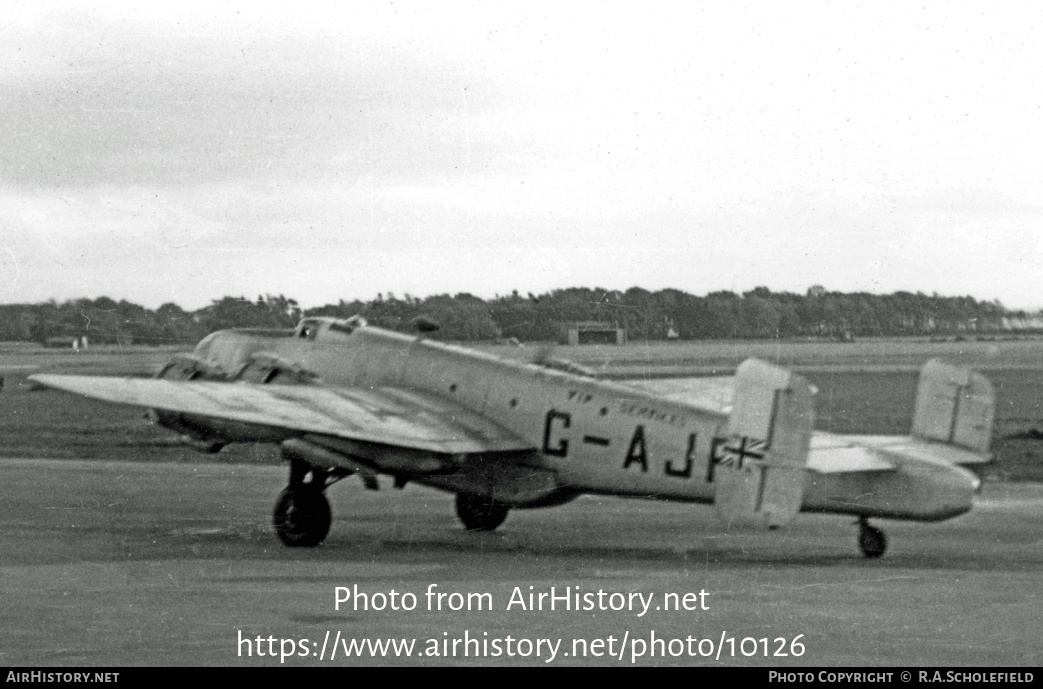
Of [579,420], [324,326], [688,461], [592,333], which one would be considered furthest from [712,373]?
[324,326]

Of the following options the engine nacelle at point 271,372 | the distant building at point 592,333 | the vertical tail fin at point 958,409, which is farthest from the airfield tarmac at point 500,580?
the distant building at point 592,333

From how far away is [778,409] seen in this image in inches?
456

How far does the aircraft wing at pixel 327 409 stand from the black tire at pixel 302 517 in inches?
40.7

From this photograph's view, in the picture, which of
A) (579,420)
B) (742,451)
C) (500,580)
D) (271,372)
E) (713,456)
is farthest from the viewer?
(271,372)

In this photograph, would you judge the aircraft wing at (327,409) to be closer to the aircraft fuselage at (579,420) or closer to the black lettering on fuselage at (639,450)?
→ the aircraft fuselage at (579,420)

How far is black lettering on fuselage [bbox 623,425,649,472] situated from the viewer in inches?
542

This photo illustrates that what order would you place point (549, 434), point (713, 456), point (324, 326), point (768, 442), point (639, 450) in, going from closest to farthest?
point (768, 442) → point (713, 456) → point (639, 450) → point (549, 434) → point (324, 326)

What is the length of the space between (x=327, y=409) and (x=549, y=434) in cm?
256

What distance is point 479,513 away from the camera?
16.2 m

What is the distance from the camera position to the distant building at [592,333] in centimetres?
1445

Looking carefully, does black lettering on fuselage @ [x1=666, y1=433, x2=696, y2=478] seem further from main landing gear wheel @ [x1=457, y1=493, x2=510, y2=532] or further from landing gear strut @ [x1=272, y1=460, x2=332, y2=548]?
landing gear strut @ [x1=272, y1=460, x2=332, y2=548]

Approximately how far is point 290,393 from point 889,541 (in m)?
7.29

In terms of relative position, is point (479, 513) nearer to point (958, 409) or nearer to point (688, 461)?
point (688, 461)

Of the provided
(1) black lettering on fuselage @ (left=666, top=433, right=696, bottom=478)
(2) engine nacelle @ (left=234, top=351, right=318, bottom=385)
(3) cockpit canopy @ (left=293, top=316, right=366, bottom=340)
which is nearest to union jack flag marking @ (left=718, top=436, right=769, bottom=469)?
(1) black lettering on fuselage @ (left=666, top=433, right=696, bottom=478)
